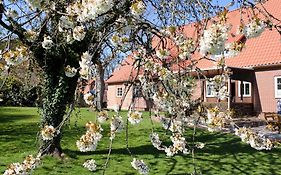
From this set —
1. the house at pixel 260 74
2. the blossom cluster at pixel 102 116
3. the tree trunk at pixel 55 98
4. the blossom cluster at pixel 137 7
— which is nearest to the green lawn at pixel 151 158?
Answer: the tree trunk at pixel 55 98

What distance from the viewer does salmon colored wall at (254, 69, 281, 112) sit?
17.8 m

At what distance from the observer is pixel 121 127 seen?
3.40 meters

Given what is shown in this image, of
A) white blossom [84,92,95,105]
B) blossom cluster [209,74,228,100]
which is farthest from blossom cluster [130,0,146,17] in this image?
blossom cluster [209,74,228,100]

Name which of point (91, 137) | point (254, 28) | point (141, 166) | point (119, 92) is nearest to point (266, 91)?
point (119, 92)

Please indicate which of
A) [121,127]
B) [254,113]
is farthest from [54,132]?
[254,113]

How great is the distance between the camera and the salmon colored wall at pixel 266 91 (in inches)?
700

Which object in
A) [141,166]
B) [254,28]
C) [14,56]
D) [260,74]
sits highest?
[260,74]

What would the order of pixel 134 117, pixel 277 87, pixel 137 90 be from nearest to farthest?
pixel 134 117 < pixel 137 90 < pixel 277 87

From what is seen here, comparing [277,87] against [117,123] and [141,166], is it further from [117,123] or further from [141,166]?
[117,123]

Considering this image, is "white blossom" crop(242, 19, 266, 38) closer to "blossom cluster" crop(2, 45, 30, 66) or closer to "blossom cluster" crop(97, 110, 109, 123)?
"blossom cluster" crop(97, 110, 109, 123)

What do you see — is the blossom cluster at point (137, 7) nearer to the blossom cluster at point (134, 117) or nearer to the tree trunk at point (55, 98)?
the blossom cluster at point (134, 117)

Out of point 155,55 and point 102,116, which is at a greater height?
point 155,55

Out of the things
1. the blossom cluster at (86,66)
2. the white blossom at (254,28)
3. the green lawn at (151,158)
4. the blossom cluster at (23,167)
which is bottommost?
the green lawn at (151,158)

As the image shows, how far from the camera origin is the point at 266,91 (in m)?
18.2
